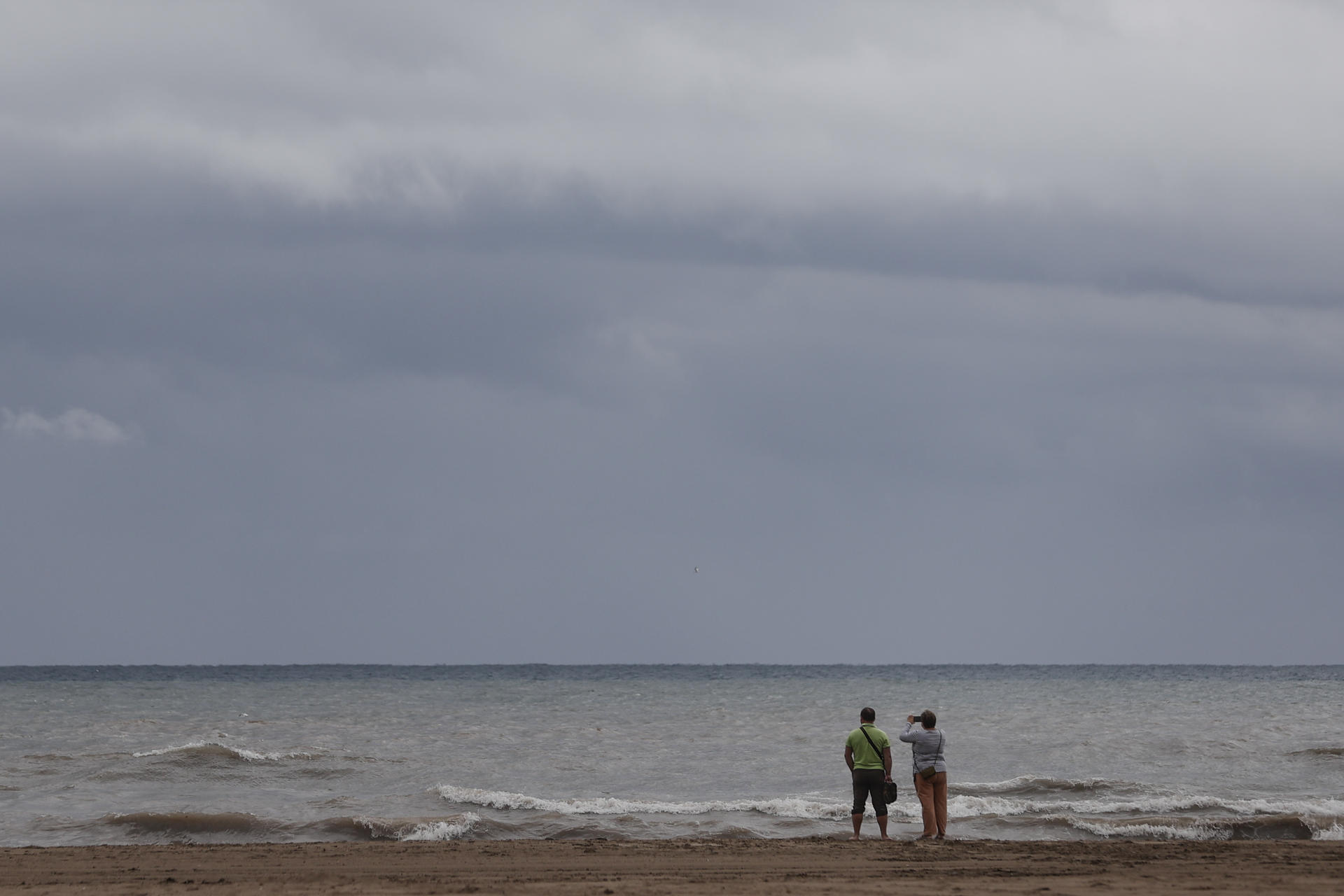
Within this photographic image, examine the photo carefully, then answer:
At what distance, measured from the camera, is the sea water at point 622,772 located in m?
14.6

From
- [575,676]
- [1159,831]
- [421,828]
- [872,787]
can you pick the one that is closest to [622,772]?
[421,828]

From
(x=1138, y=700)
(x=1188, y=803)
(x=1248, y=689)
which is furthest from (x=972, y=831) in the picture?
(x=1248, y=689)

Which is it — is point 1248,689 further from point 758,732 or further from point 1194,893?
point 1194,893

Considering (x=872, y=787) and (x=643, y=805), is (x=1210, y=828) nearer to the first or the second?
(x=872, y=787)

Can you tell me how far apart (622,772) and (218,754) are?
24.6ft

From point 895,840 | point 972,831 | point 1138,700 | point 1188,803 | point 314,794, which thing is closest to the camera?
point 895,840

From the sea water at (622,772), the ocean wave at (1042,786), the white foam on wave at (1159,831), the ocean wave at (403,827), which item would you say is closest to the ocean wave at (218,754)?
the sea water at (622,772)

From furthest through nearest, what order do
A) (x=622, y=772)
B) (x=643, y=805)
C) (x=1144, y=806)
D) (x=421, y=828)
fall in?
(x=622, y=772) → (x=643, y=805) → (x=1144, y=806) → (x=421, y=828)

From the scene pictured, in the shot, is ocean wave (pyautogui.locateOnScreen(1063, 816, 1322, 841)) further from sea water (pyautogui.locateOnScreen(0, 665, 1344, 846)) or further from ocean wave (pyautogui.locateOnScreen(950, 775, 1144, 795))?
ocean wave (pyautogui.locateOnScreen(950, 775, 1144, 795))

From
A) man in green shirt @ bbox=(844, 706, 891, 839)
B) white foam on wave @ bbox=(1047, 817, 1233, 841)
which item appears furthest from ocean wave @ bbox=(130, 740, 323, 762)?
white foam on wave @ bbox=(1047, 817, 1233, 841)

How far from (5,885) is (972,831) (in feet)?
34.5

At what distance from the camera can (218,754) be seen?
2098 cm

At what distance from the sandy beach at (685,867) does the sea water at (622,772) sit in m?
1.29

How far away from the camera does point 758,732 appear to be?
1024 inches
